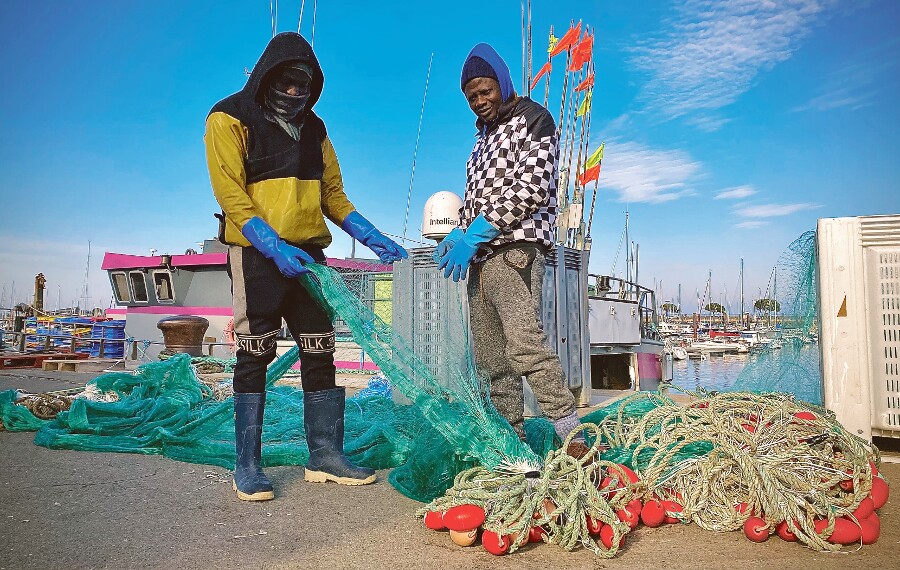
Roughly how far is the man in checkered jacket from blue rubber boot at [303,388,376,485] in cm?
66

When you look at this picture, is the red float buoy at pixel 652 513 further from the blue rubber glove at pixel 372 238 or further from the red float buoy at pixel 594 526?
the blue rubber glove at pixel 372 238

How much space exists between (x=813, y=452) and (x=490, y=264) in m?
1.30

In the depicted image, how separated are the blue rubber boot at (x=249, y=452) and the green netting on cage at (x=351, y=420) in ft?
1.51

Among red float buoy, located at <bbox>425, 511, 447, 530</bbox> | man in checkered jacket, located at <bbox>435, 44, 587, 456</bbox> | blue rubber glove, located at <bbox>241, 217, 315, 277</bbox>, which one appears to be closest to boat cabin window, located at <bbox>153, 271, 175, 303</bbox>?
blue rubber glove, located at <bbox>241, 217, 315, 277</bbox>

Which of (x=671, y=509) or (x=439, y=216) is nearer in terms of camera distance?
(x=671, y=509)

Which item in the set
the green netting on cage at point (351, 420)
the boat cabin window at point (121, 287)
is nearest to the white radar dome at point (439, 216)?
the green netting on cage at point (351, 420)

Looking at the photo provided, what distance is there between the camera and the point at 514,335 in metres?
2.23

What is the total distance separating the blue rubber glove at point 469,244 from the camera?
2205mm

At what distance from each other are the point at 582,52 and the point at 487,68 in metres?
12.6

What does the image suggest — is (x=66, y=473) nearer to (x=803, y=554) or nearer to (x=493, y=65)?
(x=493, y=65)

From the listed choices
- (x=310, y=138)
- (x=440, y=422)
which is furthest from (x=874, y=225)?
(x=310, y=138)

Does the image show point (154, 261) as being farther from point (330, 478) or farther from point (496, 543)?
point (496, 543)

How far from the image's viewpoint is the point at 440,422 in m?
1.93

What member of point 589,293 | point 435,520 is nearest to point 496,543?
point 435,520
